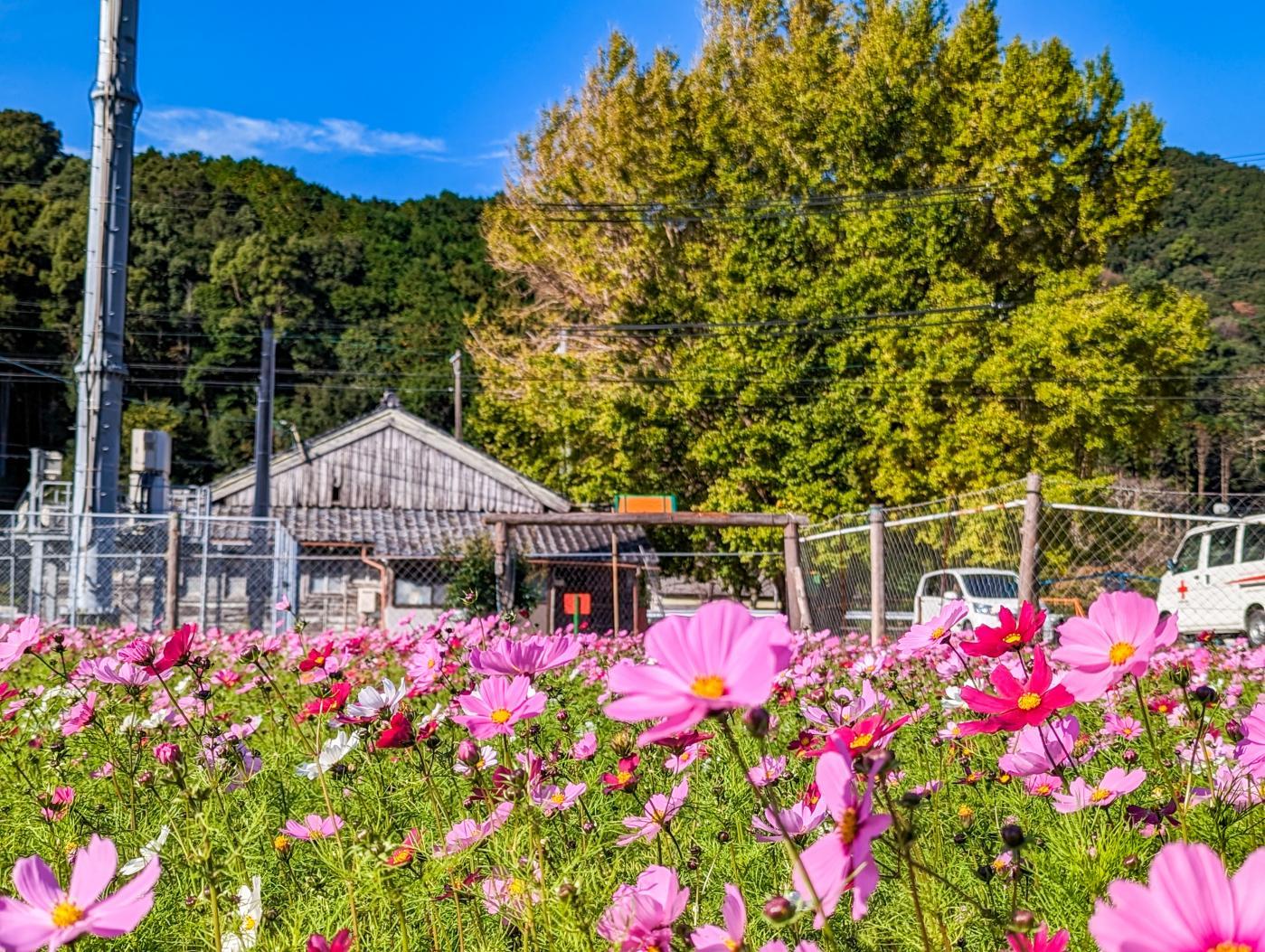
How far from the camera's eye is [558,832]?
77.2 inches

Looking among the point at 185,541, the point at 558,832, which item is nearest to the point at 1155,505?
the point at 185,541

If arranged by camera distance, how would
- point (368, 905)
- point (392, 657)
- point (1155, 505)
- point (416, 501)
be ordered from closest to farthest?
point (368, 905), point (392, 657), point (416, 501), point (1155, 505)

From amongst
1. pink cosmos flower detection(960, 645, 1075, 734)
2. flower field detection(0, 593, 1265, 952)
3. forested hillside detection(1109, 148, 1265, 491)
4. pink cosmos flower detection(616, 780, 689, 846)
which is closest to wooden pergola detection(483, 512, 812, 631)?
flower field detection(0, 593, 1265, 952)

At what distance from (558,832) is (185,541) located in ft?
46.3

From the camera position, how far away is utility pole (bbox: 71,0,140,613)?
10.6 meters

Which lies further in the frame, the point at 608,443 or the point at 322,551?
the point at 322,551

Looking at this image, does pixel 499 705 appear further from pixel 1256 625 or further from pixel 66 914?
pixel 1256 625

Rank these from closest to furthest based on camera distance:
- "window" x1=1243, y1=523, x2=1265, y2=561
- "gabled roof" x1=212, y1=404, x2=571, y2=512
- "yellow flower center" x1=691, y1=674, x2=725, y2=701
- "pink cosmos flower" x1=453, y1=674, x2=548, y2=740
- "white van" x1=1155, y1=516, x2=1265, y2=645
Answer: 1. "yellow flower center" x1=691, y1=674, x2=725, y2=701
2. "pink cosmos flower" x1=453, y1=674, x2=548, y2=740
3. "white van" x1=1155, y1=516, x2=1265, y2=645
4. "window" x1=1243, y1=523, x2=1265, y2=561
5. "gabled roof" x1=212, y1=404, x2=571, y2=512

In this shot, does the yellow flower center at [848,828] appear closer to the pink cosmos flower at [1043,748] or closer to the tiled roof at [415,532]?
the pink cosmos flower at [1043,748]

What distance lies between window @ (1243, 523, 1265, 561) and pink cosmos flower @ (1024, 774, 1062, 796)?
10580mm

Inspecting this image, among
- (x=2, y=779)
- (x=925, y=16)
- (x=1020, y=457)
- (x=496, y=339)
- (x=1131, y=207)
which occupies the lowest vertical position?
(x=2, y=779)

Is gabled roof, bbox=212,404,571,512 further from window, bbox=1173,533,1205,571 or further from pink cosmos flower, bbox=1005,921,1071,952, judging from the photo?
pink cosmos flower, bbox=1005,921,1071,952

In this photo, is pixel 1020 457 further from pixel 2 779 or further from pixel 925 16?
pixel 2 779

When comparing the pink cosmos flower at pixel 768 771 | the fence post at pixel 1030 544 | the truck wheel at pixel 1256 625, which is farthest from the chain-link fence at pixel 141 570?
the truck wheel at pixel 1256 625
